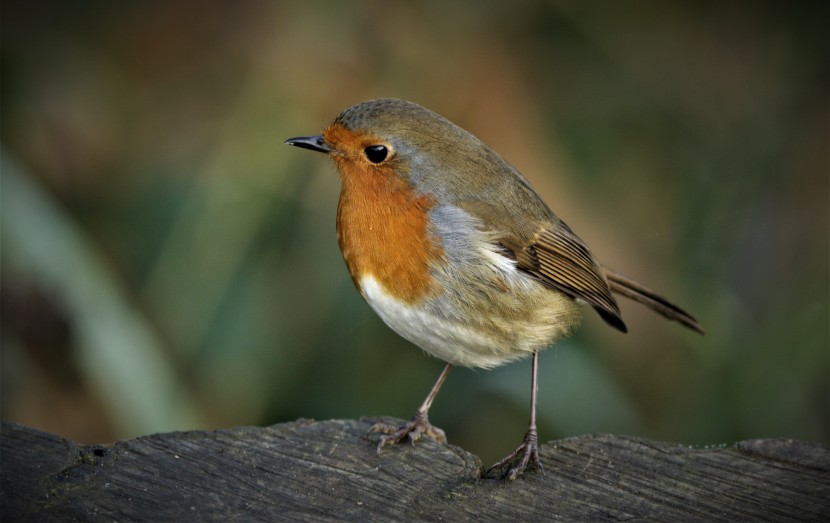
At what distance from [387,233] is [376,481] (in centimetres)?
69

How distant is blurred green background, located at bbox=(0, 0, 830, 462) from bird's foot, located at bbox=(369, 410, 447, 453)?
682mm

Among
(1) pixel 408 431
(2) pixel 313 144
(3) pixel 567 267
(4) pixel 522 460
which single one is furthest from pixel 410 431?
(2) pixel 313 144

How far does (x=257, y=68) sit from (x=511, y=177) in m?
1.48

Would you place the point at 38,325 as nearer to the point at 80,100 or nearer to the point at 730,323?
the point at 80,100

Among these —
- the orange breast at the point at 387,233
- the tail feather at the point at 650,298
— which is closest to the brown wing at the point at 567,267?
the tail feather at the point at 650,298

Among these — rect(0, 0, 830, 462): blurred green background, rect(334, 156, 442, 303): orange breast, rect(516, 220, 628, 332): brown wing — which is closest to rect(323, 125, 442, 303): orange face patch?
rect(334, 156, 442, 303): orange breast

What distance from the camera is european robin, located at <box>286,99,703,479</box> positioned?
8.57 feet

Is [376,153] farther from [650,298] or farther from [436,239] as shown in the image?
[650,298]

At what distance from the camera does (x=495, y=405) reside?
144 inches

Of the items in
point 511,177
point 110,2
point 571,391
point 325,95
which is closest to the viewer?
point 511,177

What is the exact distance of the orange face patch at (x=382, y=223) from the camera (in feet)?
8.54

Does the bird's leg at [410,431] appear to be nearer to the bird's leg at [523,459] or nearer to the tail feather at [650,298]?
the bird's leg at [523,459]

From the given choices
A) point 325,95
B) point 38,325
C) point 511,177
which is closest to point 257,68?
point 325,95

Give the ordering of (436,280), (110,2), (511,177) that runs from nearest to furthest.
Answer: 1. (436,280)
2. (511,177)
3. (110,2)
